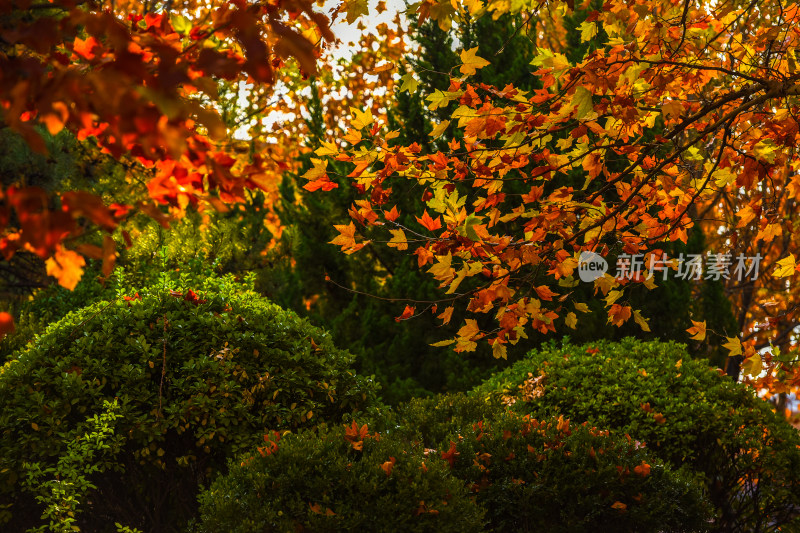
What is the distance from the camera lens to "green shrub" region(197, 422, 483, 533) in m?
3.45

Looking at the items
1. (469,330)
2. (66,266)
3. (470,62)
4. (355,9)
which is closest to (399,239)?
(469,330)

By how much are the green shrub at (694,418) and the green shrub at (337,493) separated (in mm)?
2268

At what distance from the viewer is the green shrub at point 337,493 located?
3445 mm

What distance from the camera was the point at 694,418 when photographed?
5.55 meters

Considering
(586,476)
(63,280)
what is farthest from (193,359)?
(63,280)

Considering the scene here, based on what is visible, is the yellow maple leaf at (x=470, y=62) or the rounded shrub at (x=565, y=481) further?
the rounded shrub at (x=565, y=481)

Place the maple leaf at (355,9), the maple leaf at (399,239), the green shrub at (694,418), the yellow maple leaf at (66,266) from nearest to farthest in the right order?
the yellow maple leaf at (66,266) → the maple leaf at (355,9) → the maple leaf at (399,239) → the green shrub at (694,418)

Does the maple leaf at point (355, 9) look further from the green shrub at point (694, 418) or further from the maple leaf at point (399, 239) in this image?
the green shrub at point (694, 418)

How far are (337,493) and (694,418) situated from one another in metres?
3.31

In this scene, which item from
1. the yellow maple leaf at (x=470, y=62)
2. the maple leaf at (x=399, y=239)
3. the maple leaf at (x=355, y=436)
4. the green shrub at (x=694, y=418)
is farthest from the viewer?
the green shrub at (x=694, y=418)

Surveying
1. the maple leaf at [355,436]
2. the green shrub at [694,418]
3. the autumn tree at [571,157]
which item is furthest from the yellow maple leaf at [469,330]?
the green shrub at [694,418]

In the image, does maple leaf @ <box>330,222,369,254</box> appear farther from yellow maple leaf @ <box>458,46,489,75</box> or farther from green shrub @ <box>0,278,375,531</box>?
green shrub @ <box>0,278,375,531</box>

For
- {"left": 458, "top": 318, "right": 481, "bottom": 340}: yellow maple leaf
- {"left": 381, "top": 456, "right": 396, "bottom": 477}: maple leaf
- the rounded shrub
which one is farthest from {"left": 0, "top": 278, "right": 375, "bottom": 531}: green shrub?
{"left": 458, "top": 318, "right": 481, "bottom": 340}: yellow maple leaf

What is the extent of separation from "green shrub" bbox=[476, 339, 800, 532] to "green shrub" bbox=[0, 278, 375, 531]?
1967 millimetres
